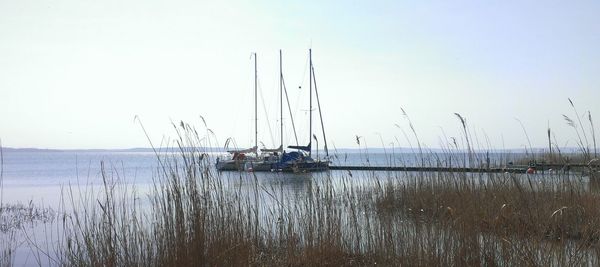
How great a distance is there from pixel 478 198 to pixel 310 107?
1093 inches

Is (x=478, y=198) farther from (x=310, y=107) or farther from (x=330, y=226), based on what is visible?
(x=310, y=107)

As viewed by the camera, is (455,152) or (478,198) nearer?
(478,198)

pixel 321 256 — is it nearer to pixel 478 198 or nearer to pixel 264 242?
pixel 264 242

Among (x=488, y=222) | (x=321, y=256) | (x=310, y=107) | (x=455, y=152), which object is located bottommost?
(x=321, y=256)

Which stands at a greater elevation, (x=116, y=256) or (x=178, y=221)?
(x=178, y=221)

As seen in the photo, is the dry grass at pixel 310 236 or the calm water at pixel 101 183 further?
the calm water at pixel 101 183

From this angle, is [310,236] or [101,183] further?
[101,183]

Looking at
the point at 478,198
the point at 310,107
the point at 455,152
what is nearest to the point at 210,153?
the point at 478,198

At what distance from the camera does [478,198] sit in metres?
4.84

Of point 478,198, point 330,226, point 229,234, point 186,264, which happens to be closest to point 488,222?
point 478,198

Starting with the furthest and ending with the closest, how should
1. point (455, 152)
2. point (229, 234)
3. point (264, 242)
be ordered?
point (455, 152) → point (264, 242) → point (229, 234)

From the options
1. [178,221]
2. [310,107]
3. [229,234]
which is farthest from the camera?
[310,107]

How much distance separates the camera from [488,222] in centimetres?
461

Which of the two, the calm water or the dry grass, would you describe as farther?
the calm water
